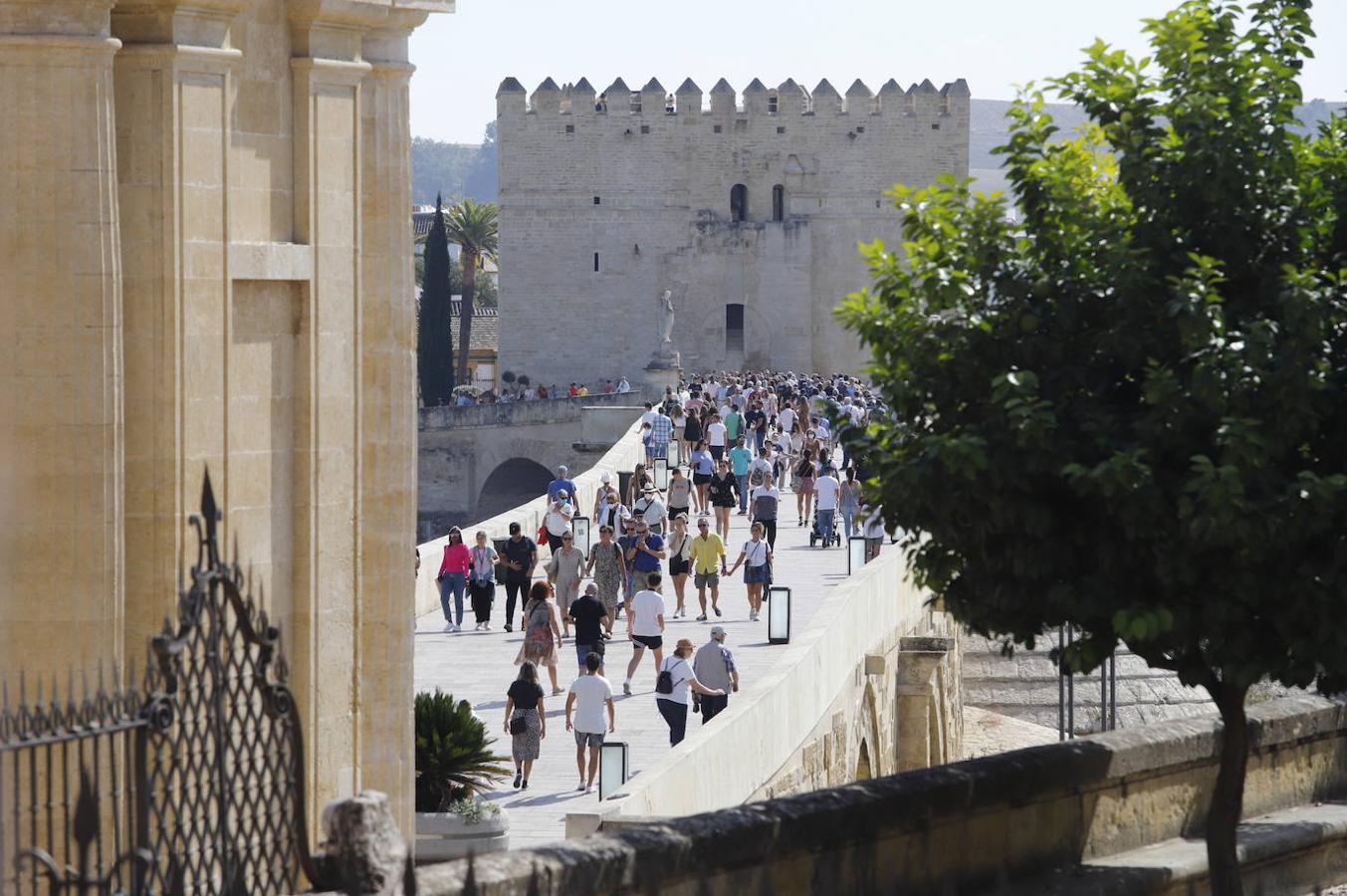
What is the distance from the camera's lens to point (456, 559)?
1856cm

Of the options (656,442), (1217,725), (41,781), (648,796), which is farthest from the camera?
(656,442)

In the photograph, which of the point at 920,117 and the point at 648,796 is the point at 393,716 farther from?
the point at 920,117

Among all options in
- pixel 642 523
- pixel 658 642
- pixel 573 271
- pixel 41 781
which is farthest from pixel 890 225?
pixel 41 781

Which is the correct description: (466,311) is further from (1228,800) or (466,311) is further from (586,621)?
(1228,800)

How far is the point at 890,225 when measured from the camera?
66.8 meters

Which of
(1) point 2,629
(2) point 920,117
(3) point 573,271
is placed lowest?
(1) point 2,629

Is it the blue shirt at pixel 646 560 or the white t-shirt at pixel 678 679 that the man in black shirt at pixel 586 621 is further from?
the blue shirt at pixel 646 560

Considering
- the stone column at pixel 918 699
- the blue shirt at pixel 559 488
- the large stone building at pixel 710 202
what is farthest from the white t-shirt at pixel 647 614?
the large stone building at pixel 710 202

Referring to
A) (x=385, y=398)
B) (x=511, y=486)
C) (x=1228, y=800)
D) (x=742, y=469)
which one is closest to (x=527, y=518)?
(x=742, y=469)

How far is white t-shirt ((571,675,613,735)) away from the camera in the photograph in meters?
12.7

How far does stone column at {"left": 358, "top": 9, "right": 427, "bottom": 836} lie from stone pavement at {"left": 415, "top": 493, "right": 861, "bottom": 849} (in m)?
3.95

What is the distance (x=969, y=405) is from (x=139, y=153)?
112 inches

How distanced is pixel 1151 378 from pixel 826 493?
17533 mm

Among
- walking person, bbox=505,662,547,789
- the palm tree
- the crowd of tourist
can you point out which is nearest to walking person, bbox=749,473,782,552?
the crowd of tourist
